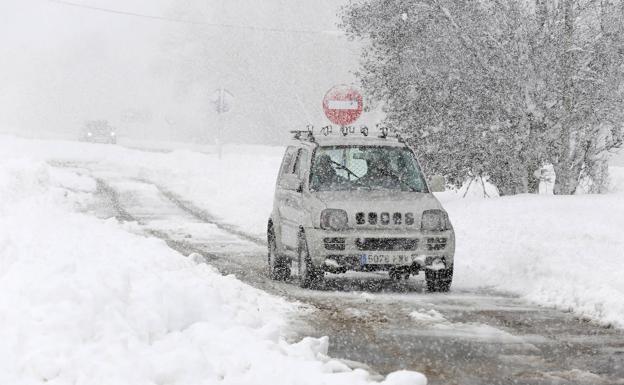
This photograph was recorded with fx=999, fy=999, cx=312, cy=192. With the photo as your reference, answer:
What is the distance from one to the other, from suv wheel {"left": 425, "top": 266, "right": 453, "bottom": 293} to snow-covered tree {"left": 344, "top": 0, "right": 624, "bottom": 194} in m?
7.91

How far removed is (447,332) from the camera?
29.2 ft

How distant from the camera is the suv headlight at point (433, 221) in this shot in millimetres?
11594

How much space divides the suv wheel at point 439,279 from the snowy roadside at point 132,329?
101 inches

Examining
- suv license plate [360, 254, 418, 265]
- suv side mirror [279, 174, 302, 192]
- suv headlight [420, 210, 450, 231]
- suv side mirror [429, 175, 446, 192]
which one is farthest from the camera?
suv side mirror [429, 175, 446, 192]

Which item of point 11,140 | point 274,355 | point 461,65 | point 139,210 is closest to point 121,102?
point 11,140

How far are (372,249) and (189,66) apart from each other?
76780 mm

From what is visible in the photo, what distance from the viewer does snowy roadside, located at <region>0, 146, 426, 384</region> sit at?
19.8ft

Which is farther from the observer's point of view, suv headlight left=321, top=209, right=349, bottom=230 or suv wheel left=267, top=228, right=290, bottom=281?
suv wheel left=267, top=228, right=290, bottom=281

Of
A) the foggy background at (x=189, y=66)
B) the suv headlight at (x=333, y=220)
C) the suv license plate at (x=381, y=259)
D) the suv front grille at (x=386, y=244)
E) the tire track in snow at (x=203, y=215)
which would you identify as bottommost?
the tire track in snow at (x=203, y=215)

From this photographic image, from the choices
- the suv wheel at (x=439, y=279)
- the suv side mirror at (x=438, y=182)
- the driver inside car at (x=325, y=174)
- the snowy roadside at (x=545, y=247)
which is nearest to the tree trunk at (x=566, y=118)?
the snowy roadside at (x=545, y=247)

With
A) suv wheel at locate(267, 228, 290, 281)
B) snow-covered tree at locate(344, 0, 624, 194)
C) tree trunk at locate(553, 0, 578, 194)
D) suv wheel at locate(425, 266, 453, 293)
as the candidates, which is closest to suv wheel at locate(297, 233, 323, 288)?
suv wheel at locate(267, 228, 290, 281)

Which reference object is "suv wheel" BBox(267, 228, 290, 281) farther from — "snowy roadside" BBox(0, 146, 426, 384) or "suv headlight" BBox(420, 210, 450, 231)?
"snowy roadside" BBox(0, 146, 426, 384)

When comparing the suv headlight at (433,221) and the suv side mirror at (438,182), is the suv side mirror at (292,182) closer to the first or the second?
the suv headlight at (433,221)

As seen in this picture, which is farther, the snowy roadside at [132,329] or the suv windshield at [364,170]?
the suv windshield at [364,170]
